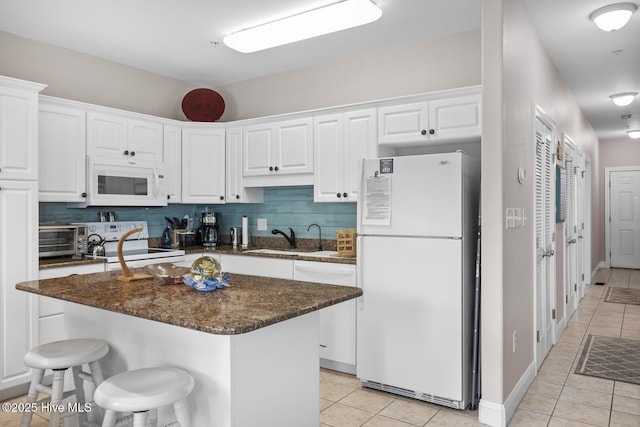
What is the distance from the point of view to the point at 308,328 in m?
2.17

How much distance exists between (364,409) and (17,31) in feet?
12.3

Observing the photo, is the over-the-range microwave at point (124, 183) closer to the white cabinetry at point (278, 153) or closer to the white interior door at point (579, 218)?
the white cabinetry at point (278, 153)

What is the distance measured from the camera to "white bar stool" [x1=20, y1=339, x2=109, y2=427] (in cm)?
212

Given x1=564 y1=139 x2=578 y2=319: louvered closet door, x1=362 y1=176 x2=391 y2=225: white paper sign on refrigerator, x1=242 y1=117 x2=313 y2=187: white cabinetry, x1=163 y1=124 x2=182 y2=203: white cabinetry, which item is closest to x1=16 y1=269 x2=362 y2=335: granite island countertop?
x1=362 y1=176 x2=391 y2=225: white paper sign on refrigerator

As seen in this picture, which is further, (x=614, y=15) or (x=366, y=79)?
(x=366, y=79)

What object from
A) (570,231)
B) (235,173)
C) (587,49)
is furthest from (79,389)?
(570,231)

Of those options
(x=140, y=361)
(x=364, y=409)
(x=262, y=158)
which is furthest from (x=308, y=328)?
(x=262, y=158)

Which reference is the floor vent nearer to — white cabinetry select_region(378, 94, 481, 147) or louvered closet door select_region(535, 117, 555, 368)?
louvered closet door select_region(535, 117, 555, 368)

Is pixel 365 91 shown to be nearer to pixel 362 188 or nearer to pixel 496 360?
pixel 362 188

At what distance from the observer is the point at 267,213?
4.80 m

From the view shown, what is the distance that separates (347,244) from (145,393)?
2296mm

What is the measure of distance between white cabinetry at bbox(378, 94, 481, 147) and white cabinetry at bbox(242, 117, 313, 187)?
2.44ft

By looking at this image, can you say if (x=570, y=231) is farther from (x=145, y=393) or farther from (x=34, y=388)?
(x=34, y=388)

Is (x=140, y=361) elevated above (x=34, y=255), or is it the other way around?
(x=34, y=255)
